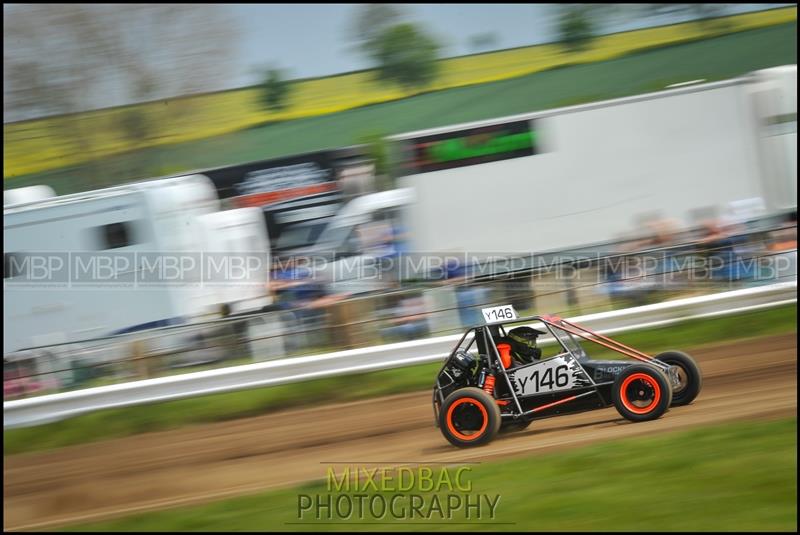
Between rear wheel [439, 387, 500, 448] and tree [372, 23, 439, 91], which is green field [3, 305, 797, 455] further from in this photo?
tree [372, 23, 439, 91]

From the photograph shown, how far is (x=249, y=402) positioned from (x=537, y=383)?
3278 mm

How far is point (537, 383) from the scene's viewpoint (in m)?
6.29

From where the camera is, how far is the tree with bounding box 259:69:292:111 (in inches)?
1040

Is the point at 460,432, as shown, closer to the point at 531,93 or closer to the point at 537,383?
the point at 537,383

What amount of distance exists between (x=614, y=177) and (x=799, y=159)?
253 cm

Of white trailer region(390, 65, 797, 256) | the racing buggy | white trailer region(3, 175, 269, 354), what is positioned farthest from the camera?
white trailer region(390, 65, 797, 256)

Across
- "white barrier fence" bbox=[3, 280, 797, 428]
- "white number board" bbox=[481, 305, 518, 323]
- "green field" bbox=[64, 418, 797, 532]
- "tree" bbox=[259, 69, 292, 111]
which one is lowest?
"green field" bbox=[64, 418, 797, 532]

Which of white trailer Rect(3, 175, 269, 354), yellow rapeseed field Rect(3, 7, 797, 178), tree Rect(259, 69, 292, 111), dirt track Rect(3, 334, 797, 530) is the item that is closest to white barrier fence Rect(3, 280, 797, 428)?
dirt track Rect(3, 334, 797, 530)

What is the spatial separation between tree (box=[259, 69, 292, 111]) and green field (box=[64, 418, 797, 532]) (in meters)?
21.7

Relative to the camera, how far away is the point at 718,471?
5082mm

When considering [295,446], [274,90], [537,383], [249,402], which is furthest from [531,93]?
[537,383]

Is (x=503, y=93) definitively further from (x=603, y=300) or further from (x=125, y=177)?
(x=603, y=300)

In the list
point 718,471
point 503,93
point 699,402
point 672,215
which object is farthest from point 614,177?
point 503,93

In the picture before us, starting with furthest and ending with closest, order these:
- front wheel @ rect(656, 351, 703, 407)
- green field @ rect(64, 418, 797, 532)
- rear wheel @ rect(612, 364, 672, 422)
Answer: front wheel @ rect(656, 351, 703, 407) < rear wheel @ rect(612, 364, 672, 422) < green field @ rect(64, 418, 797, 532)
